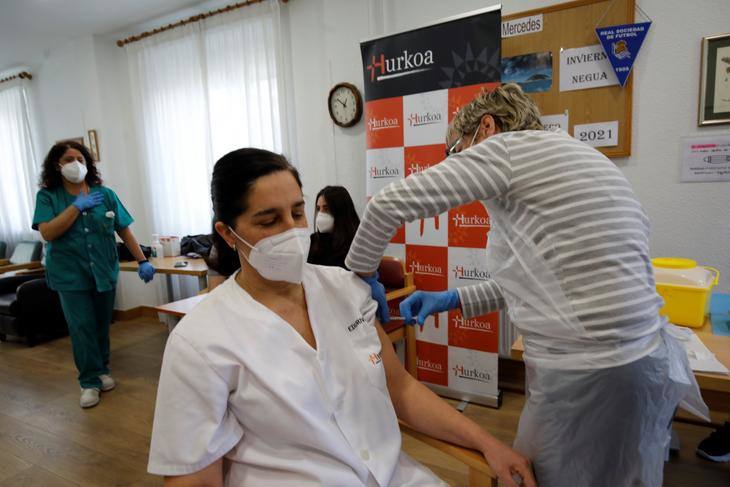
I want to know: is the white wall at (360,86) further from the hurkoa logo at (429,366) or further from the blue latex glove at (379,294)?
the blue latex glove at (379,294)

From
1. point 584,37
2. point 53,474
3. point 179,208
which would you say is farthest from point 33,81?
point 584,37

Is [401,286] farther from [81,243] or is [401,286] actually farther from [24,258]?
[24,258]

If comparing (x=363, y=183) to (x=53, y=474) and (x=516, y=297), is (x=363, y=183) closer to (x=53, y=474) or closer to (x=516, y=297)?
(x=516, y=297)

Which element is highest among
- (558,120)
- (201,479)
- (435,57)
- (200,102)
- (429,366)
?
(200,102)

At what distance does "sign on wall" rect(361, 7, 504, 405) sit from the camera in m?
2.26

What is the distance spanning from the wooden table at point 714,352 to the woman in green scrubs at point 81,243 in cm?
255

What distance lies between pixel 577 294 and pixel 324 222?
186 centimetres

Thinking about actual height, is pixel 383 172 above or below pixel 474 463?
above

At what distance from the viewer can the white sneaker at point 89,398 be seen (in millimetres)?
2635

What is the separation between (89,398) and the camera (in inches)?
104

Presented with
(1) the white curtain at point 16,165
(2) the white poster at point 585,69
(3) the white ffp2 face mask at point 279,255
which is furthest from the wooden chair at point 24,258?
(2) the white poster at point 585,69

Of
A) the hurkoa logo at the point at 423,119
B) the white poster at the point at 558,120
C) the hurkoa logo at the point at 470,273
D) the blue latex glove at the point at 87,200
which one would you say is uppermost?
Answer: the hurkoa logo at the point at 423,119

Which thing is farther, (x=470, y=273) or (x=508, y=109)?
(x=470, y=273)

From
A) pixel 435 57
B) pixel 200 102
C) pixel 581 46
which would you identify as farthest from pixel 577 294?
pixel 200 102
